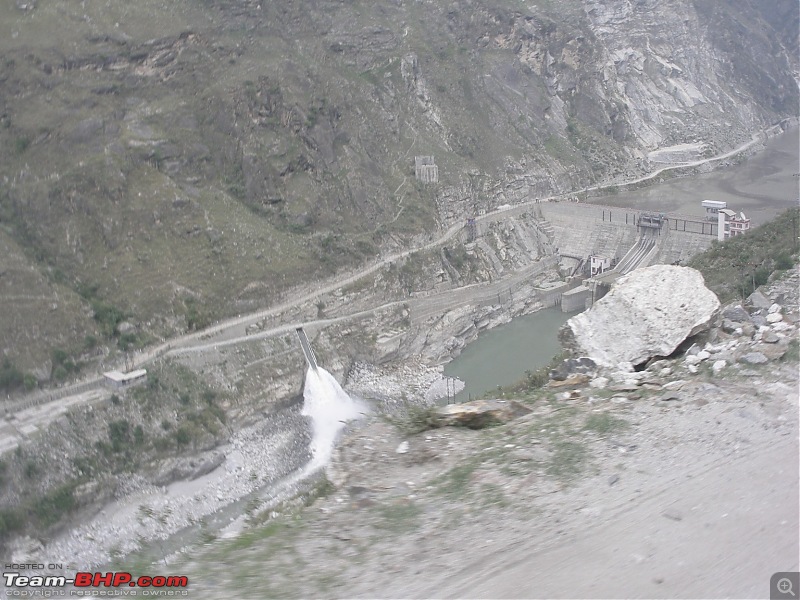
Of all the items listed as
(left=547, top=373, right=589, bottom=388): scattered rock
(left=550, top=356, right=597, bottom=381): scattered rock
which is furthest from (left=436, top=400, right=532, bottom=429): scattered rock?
(left=550, top=356, right=597, bottom=381): scattered rock

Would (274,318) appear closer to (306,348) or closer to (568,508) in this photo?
(306,348)

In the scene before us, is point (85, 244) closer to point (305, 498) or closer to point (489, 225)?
point (489, 225)

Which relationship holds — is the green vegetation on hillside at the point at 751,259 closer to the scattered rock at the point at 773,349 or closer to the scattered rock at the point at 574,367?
the scattered rock at the point at 773,349

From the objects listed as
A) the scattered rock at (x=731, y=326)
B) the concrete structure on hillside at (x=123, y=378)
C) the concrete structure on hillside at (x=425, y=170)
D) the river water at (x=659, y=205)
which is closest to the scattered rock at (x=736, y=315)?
the scattered rock at (x=731, y=326)

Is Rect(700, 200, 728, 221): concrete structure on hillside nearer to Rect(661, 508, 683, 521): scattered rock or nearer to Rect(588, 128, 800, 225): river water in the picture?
→ Rect(588, 128, 800, 225): river water

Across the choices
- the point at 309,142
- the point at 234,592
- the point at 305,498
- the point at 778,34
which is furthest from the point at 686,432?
the point at 778,34

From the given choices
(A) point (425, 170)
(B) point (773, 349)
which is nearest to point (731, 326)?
(B) point (773, 349)

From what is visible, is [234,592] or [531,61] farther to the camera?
[531,61]
